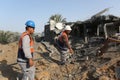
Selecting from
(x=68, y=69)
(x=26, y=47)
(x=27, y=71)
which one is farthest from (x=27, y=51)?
(x=68, y=69)

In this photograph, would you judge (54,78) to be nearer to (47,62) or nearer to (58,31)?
(47,62)

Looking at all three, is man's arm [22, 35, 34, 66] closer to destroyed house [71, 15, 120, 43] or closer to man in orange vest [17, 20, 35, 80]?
man in orange vest [17, 20, 35, 80]

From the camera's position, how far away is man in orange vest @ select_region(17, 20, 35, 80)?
738 cm

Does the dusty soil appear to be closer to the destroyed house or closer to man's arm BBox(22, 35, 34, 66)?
man's arm BBox(22, 35, 34, 66)

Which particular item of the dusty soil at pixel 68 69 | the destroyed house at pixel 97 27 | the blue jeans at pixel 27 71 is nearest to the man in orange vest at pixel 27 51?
the blue jeans at pixel 27 71

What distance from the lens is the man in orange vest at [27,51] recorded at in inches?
290

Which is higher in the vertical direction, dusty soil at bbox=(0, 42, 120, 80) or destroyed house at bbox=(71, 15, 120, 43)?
destroyed house at bbox=(71, 15, 120, 43)

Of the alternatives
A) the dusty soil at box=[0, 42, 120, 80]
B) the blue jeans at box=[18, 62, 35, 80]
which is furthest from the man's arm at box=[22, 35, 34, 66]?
the dusty soil at box=[0, 42, 120, 80]

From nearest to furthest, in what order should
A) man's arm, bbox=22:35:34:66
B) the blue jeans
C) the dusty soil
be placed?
man's arm, bbox=22:35:34:66 < the blue jeans < the dusty soil

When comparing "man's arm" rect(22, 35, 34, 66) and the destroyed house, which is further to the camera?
the destroyed house

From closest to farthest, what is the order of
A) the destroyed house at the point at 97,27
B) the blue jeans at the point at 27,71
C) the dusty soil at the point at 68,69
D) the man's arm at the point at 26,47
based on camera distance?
the man's arm at the point at 26,47 → the blue jeans at the point at 27,71 → the dusty soil at the point at 68,69 → the destroyed house at the point at 97,27

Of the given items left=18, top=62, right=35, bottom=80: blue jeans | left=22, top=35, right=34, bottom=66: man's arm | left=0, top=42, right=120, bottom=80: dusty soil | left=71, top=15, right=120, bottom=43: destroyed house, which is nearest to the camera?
left=22, top=35, right=34, bottom=66: man's arm

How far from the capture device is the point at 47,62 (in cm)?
1152

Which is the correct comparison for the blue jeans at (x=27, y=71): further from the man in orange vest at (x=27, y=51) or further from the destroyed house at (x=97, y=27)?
the destroyed house at (x=97, y=27)
